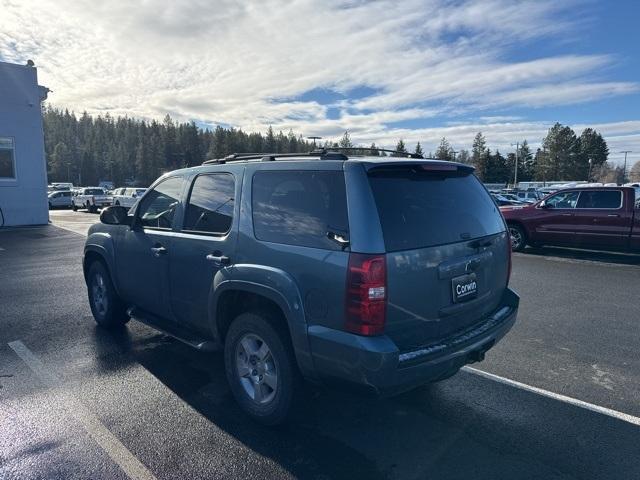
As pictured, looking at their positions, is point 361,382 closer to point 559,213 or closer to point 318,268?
point 318,268

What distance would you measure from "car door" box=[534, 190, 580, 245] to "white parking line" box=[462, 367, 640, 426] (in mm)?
8682

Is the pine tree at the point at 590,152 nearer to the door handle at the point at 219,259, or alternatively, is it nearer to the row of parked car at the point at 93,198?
the row of parked car at the point at 93,198

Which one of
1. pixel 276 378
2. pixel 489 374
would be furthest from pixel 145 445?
pixel 489 374

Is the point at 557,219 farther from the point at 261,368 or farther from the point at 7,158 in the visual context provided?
the point at 7,158

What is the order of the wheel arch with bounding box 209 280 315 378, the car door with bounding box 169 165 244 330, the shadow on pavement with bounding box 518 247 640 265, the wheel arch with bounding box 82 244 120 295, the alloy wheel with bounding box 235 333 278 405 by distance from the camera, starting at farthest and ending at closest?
the shadow on pavement with bounding box 518 247 640 265, the wheel arch with bounding box 82 244 120 295, the car door with bounding box 169 165 244 330, the alloy wheel with bounding box 235 333 278 405, the wheel arch with bounding box 209 280 315 378

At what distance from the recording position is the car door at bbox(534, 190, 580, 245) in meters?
11.5

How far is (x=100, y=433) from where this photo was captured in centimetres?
323

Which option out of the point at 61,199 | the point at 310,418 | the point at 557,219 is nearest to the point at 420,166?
the point at 310,418

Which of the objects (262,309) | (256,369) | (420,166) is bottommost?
(256,369)

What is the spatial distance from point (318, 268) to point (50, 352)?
3.62 m

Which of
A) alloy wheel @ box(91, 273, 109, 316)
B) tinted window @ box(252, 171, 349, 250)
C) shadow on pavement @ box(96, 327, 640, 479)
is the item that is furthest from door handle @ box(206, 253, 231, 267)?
alloy wheel @ box(91, 273, 109, 316)

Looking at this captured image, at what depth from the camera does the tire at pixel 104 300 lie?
5262 mm

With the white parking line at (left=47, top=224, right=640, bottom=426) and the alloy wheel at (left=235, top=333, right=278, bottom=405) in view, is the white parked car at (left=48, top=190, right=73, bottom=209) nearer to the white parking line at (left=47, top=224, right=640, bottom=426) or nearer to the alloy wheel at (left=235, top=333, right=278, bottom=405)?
the alloy wheel at (left=235, top=333, right=278, bottom=405)

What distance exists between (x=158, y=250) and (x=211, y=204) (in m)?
0.82
